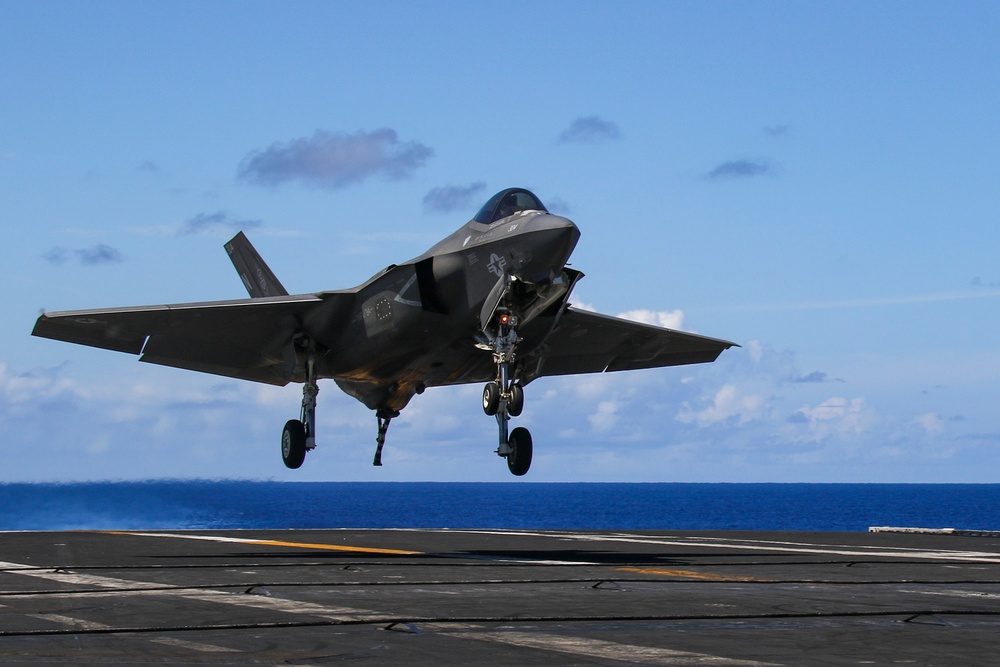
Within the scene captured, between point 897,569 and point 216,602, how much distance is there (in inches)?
396

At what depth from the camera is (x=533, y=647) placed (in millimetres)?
8570

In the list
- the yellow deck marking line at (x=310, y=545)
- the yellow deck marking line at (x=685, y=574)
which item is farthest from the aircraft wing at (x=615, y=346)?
the yellow deck marking line at (x=685, y=574)

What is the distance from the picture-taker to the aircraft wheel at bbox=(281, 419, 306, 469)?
2264 centimetres

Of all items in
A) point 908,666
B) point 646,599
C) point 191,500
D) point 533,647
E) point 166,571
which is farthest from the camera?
point 191,500

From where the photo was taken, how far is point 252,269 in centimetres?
2917

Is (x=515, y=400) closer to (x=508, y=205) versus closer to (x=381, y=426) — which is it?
(x=508, y=205)

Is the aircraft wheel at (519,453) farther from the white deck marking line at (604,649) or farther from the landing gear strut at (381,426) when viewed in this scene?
the white deck marking line at (604,649)

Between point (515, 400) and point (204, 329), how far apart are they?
7.90 metres

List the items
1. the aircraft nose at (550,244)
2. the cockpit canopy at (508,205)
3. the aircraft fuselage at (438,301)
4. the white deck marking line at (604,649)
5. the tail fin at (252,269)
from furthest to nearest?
the tail fin at (252,269) < the cockpit canopy at (508,205) < the aircraft fuselage at (438,301) < the aircraft nose at (550,244) < the white deck marking line at (604,649)

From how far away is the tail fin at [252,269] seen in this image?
2886cm

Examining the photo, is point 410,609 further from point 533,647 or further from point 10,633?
point 10,633

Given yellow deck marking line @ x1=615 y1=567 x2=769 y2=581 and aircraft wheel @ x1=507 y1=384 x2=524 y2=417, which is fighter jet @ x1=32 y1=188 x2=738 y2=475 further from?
yellow deck marking line @ x1=615 y1=567 x2=769 y2=581

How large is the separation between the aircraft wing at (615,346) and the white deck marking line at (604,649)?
1547 cm

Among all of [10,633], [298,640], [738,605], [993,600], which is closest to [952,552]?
[993,600]
